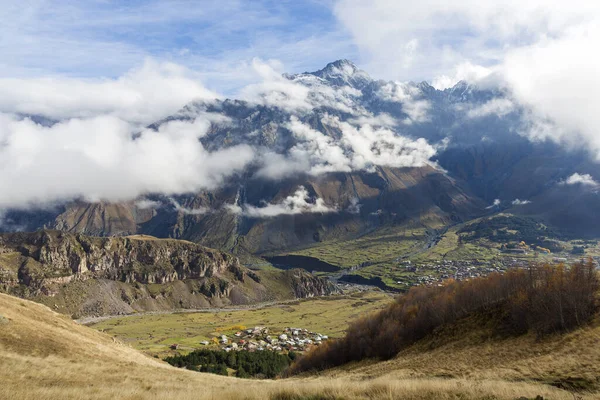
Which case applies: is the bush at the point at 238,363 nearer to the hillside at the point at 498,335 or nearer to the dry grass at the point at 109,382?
the hillside at the point at 498,335

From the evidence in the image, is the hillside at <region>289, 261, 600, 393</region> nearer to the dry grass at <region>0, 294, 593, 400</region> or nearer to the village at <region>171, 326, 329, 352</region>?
the dry grass at <region>0, 294, 593, 400</region>

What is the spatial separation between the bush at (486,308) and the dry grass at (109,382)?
23650 mm

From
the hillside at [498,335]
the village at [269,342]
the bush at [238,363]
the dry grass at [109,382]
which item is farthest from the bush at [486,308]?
the village at [269,342]

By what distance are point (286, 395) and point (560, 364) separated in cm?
2399

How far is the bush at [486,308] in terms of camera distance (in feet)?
143

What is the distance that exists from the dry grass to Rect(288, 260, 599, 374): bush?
23.7 m

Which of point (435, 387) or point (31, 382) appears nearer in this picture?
point (435, 387)

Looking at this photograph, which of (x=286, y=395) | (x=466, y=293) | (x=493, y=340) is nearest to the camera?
(x=286, y=395)

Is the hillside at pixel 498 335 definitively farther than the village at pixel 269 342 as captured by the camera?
No

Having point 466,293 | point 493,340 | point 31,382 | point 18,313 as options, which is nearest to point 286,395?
point 31,382

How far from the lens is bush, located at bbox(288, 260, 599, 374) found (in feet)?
143

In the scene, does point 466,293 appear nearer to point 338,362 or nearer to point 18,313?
point 338,362

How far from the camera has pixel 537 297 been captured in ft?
158

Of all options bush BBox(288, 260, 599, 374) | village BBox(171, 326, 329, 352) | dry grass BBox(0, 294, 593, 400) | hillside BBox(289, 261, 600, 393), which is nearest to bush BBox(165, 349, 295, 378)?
bush BBox(288, 260, 599, 374)
